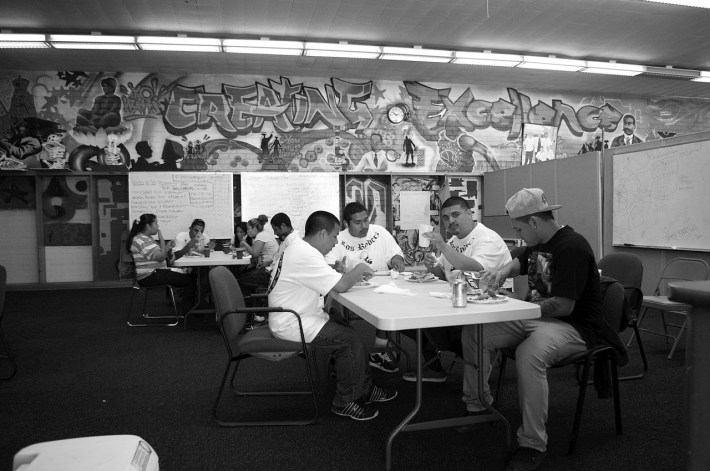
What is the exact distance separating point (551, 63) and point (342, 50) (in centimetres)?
323

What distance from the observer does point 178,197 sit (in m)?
7.81

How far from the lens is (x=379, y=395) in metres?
2.99

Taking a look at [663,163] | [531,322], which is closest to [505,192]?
[663,163]

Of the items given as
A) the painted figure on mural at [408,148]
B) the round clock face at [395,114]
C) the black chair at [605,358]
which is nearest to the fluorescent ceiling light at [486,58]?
the round clock face at [395,114]

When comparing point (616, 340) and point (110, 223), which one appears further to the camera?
point (110, 223)

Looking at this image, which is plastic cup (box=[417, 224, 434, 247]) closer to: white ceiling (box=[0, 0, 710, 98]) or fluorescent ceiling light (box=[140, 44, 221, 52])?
white ceiling (box=[0, 0, 710, 98])

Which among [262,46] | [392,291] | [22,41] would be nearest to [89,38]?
[22,41]

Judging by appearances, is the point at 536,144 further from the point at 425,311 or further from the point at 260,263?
the point at 425,311

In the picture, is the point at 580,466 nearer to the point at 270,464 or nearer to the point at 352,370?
the point at 352,370

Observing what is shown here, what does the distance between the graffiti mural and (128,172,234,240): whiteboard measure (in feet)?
1.06

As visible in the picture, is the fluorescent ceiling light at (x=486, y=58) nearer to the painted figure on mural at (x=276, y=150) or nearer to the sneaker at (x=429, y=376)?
the painted figure on mural at (x=276, y=150)

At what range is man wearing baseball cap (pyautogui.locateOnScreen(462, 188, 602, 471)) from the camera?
83.7 inches

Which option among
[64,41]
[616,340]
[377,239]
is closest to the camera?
→ [616,340]

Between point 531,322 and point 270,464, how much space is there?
1.46 meters
